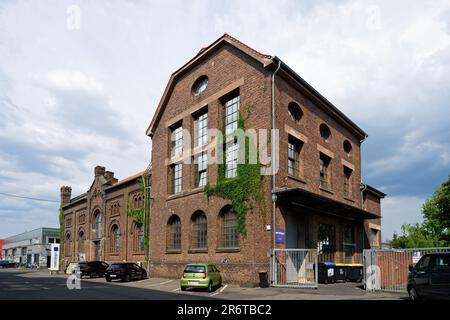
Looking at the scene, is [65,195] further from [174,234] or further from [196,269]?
[196,269]

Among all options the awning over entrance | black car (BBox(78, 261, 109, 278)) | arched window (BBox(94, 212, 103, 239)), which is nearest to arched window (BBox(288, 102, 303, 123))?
the awning over entrance

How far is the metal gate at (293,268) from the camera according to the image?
21703 millimetres

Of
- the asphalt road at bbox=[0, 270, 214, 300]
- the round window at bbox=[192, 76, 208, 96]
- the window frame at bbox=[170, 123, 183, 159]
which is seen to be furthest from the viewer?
the window frame at bbox=[170, 123, 183, 159]

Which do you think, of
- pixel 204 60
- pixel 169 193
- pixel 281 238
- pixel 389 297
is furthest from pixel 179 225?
pixel 389 297

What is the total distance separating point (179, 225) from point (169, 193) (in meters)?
2.51

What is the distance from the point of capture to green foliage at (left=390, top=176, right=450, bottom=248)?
4803 cm

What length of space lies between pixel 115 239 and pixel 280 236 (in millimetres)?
24197

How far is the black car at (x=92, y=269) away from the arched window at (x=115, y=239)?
5.39 meters

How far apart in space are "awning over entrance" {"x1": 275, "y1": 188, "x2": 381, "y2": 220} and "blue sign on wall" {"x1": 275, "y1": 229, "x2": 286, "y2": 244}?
5.16 feet

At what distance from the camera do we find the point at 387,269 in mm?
19781

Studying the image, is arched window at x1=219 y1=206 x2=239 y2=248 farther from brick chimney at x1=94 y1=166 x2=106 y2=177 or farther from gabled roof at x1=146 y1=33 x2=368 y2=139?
brick chimney at x1=94 y1=166 x2=106 y2=177

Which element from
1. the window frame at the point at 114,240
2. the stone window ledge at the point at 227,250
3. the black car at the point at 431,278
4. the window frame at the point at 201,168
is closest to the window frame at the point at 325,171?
the window frame at the point at 201,168

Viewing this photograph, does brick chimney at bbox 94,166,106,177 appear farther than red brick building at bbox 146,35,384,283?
Yes

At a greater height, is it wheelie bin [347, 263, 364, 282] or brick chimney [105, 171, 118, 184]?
brick chimney [105, 171, 118, 184]
